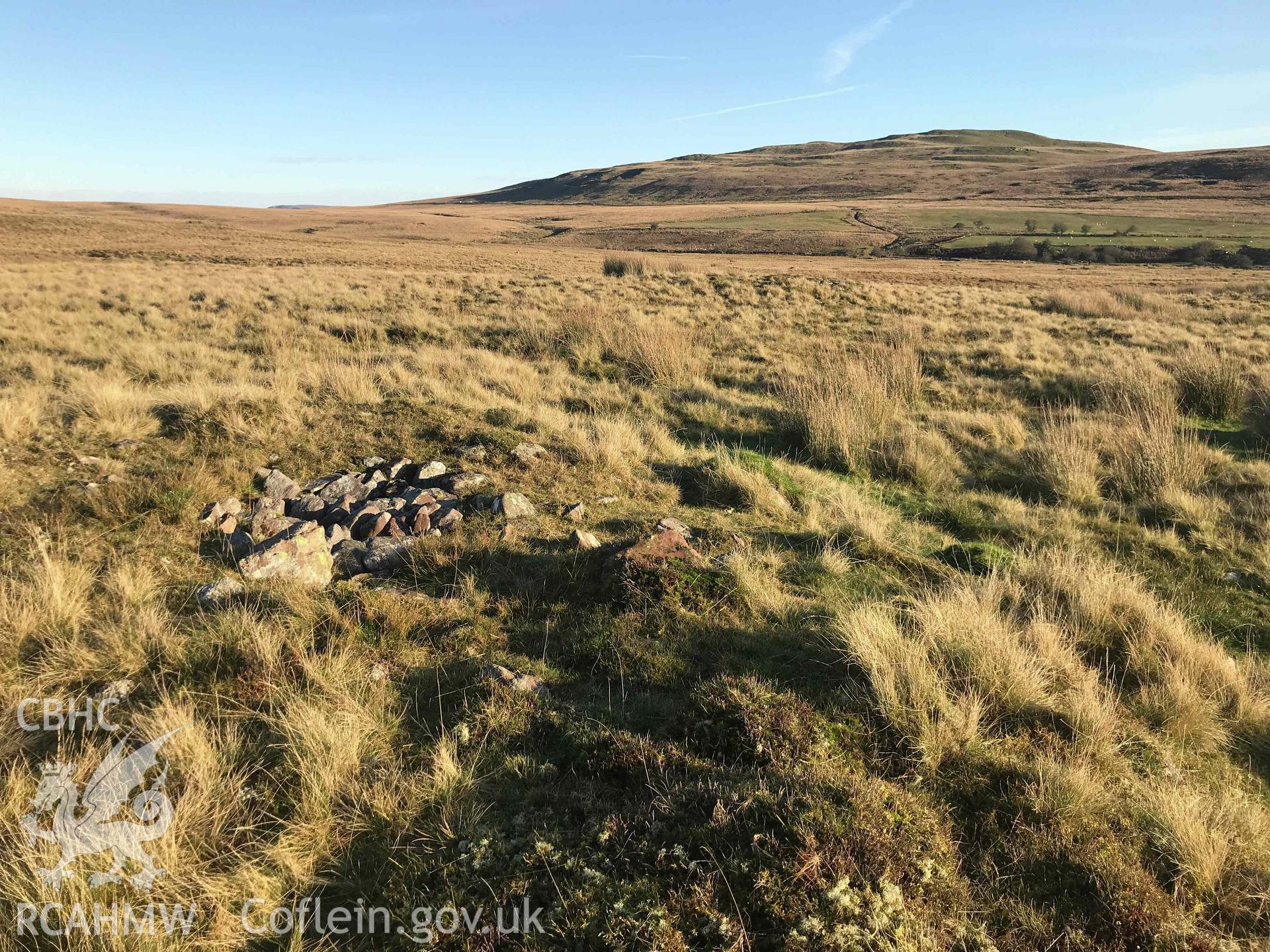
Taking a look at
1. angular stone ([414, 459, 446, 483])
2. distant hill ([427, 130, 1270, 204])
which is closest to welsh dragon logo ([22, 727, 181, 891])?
angular stone ([414, 459, 446, 483])

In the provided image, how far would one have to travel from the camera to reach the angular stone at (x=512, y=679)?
340 cm

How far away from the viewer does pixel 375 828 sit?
2590 millimetres

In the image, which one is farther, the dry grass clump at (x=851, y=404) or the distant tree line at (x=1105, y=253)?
the distant tree line at (x=1105, y=253)

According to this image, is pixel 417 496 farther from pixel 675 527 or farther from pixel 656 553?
pixel 656 553

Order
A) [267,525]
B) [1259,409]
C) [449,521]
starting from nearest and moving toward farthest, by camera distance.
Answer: [267,525] < [449,521] < [1259,409]

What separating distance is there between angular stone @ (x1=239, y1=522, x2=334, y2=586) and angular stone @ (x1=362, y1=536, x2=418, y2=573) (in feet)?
0.90

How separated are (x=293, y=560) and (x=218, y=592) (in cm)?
55

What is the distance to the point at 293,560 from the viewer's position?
4.62m

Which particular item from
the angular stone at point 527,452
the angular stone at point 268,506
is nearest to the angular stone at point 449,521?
the angular stone at point 268,506

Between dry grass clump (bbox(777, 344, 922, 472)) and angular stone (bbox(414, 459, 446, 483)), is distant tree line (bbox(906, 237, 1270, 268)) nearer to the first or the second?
dry grass clump (bbox(777, 344, 922, 472))

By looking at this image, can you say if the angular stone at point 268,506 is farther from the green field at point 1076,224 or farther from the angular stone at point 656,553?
the green field at point 1076,224

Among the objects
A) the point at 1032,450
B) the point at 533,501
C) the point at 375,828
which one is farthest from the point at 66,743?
the point at 1032,450

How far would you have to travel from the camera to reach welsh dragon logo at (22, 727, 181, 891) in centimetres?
232

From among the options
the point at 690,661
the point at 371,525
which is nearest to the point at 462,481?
the point at 371,525
